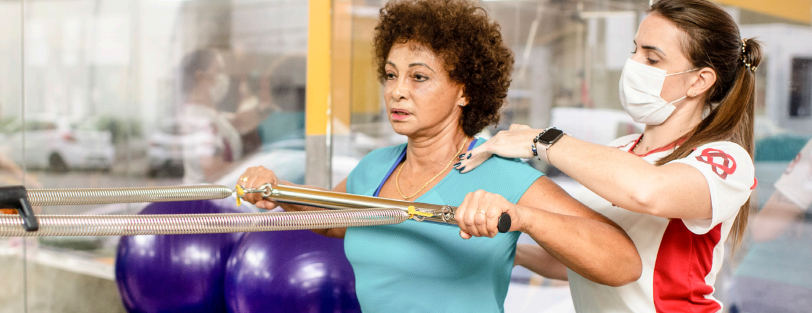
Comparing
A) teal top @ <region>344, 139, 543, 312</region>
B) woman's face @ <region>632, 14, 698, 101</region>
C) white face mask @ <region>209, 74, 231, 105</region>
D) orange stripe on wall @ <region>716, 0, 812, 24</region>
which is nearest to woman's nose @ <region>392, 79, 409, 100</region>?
teal top @ <region>344, 139, 543, 312</region>

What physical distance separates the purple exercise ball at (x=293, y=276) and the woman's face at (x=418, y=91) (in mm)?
860

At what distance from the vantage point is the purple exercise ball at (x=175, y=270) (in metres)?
2.60

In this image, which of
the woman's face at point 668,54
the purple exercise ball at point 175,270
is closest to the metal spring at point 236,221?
the woman's face at point 668,54

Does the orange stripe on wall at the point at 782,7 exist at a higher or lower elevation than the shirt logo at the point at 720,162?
higher

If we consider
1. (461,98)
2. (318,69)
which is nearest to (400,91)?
(461,98)

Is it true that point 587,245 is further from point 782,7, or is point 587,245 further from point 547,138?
point 782,7

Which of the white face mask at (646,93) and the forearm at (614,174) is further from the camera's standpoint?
the white face mask at (646,93)

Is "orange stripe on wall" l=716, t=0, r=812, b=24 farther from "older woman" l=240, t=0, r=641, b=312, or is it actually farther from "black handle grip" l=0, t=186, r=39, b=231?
"black handle grip" l=0, t=186, r=39, b=231

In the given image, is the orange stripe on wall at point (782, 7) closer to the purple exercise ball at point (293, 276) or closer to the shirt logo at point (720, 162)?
the shirt logo at point (720, 162)

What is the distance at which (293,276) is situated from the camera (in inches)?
89.0

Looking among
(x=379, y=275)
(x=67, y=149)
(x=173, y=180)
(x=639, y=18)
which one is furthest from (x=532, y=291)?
(x=67, y=149)


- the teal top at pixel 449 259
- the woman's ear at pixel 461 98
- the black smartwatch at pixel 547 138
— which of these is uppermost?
the woman's ear at pixel 461 98

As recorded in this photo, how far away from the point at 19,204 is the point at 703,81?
1.49 m

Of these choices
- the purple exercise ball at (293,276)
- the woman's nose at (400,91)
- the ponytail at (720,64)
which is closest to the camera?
the ponytail at (720,64)
